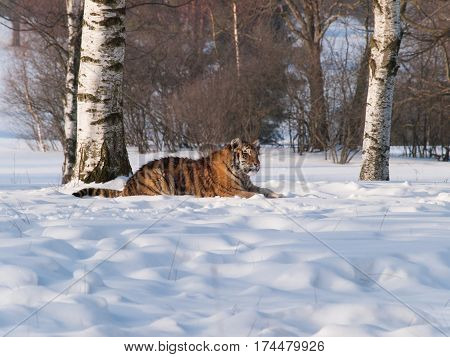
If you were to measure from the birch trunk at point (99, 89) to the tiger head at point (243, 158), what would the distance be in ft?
5.48

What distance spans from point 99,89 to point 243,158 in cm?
219

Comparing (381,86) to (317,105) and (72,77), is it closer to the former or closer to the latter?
(72,77)

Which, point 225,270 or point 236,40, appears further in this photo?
point 236,40

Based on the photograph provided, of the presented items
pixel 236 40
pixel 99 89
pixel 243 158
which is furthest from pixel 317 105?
pixel 99 89

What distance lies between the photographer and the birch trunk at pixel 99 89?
821 centimetres

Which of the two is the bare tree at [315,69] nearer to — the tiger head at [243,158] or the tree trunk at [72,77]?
the tree trunk at [72,77]

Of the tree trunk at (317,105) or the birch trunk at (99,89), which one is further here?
the tree trunk at (317,105)

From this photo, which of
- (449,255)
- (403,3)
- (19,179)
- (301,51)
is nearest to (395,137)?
(301,51)

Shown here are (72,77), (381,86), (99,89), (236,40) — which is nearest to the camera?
(99,89)

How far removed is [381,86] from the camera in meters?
10.1

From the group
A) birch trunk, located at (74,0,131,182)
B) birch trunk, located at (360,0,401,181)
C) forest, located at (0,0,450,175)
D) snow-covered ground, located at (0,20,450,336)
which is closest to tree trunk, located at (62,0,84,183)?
forest, located at (0,0,450,175)

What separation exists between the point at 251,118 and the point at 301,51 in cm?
384

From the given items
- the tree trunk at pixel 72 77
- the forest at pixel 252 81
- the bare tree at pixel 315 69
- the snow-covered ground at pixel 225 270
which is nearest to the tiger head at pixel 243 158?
the snow-covered ground at pixel 225 270

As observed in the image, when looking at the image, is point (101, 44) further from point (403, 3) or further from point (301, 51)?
point (301, 51)
